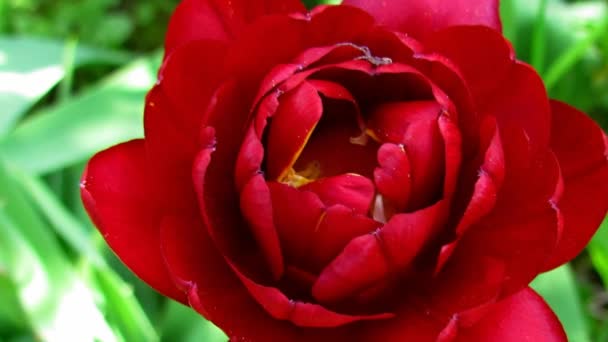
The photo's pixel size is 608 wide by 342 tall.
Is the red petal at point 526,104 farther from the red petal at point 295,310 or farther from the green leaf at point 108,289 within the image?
the green leaf at point 108,289

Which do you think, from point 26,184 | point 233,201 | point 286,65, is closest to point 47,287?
point 26,184

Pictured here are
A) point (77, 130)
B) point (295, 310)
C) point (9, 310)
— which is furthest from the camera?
point (77, 130)

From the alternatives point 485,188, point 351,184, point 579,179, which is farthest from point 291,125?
point 579,179

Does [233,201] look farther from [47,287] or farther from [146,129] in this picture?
[47,287]

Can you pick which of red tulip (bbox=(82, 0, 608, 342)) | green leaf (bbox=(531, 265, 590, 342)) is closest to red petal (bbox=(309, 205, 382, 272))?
red tulip (bbox=(82, 0, 608, 342))

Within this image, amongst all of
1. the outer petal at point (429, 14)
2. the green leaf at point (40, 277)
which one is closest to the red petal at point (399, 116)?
the outer petal at point (429, 14)

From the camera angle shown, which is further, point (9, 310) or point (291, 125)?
point (9, 310)

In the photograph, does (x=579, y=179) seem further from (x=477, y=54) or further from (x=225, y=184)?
(x=225, y=184)
